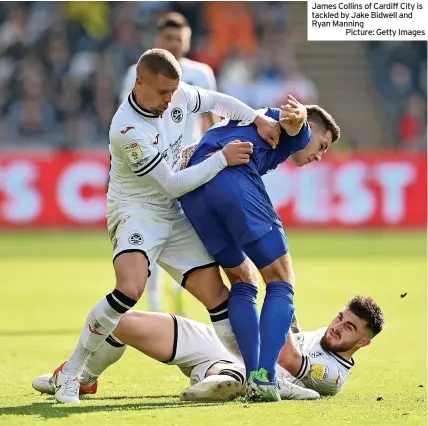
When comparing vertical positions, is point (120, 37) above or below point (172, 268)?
above

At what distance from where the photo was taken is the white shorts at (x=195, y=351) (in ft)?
19.9

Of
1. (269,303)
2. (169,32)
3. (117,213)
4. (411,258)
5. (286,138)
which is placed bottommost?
(411,258)

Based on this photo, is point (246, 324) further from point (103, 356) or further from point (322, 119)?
point (322, 119)

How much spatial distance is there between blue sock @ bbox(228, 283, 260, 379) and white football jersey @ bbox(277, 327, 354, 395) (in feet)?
1.13

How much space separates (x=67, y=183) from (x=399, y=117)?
8476 mm

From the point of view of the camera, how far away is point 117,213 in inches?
237

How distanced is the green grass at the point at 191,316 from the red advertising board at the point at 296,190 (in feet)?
2.68

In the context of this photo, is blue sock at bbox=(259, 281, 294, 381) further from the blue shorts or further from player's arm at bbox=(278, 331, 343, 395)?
player's arm at bbox=(278, 331, 343, 395)

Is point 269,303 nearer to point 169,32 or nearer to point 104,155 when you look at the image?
point 169,32

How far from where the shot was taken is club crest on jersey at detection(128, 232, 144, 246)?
19.1ft

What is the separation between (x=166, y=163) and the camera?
5.82m

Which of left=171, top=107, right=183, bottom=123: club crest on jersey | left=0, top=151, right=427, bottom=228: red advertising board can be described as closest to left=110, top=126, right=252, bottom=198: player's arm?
left=171, top=107, right=183, bottom=123: club crest on jersey

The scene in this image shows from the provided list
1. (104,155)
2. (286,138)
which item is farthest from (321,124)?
(104,155)

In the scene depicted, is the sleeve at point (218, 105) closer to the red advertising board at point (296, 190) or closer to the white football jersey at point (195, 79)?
the white football jersey at point (195, 79)
